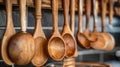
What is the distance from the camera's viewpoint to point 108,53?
51.5 inches

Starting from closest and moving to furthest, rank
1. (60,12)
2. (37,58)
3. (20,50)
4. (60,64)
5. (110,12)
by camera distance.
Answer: (20,50) → (37,58) → (60,64) → (60,12) → (110,12)

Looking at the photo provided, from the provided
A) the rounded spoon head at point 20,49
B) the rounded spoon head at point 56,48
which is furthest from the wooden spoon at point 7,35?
the rounded spoon head at point 56,48

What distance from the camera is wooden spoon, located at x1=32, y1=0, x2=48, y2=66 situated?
2.54 feet

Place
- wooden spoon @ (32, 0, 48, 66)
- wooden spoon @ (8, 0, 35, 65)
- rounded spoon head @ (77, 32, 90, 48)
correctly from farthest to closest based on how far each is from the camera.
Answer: rounded spoon head @ (77, 32, 90, 48) → wooden spoon @ (32, 0, 48, 66) → wooden spoon @ (8, 0, 35, 65)

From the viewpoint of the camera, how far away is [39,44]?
0.79 metres

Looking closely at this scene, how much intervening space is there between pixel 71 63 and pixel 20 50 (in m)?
0.26

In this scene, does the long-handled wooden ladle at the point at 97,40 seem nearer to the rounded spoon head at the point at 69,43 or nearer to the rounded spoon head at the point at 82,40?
the rounded spoon head at the point at 82,40

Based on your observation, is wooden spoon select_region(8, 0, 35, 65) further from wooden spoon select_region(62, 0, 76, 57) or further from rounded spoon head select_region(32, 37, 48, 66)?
wooden spoon select_region(62, 0, 76, 57)

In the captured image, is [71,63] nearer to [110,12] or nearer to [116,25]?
[110,12]

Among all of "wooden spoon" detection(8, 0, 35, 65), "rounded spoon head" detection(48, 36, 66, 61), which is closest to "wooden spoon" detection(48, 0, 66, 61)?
"rounded spoon head" detection(48, 36, 66, 61)

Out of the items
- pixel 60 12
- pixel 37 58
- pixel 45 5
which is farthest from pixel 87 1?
pixel 37 58

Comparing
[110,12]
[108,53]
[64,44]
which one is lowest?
[108,53]

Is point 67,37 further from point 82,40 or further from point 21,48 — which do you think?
point 21,48

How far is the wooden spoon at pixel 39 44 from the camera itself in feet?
2.54
